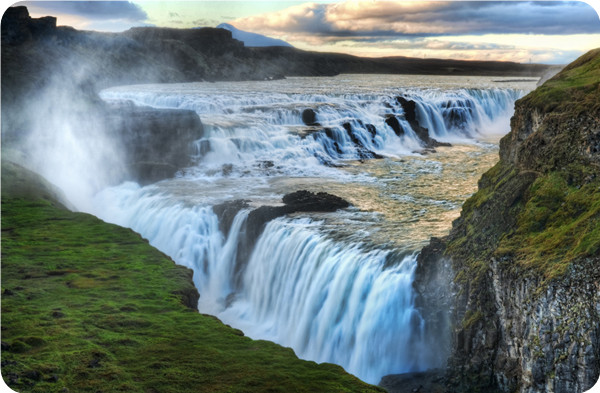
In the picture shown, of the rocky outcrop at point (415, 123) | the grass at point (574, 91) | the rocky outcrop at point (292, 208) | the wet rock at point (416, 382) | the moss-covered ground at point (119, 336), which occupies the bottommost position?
the wet rock at point (416, 382)

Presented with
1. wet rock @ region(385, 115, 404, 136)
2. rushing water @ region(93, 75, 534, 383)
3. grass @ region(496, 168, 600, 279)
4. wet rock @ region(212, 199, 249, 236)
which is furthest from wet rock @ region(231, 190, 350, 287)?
wet rock @ region(385, 115, 404, 136)

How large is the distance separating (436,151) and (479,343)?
26052 millimetres

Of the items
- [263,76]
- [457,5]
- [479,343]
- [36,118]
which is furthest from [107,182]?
[263,76]

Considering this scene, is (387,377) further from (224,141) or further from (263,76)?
(263,76)

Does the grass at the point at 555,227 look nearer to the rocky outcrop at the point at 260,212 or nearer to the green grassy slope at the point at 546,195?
the green grassy slope at the point at 546,195

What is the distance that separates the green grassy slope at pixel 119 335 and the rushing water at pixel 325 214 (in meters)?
2.96

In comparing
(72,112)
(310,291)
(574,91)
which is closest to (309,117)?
(72,112)

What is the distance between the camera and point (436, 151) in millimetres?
38281

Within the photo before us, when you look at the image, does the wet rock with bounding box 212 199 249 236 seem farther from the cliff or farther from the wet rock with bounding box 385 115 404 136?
the wet rock with bounding box 385 115 404 136

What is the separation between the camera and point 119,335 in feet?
43.7

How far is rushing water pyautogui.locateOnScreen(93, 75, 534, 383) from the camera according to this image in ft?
53.8

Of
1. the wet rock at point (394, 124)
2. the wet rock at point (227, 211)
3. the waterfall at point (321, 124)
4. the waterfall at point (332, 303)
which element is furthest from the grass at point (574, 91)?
the wet rock at point (394, 124)

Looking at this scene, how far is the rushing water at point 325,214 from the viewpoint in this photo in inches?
645

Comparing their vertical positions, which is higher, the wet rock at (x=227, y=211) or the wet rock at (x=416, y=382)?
the wet rock at (x=227, y=211)
